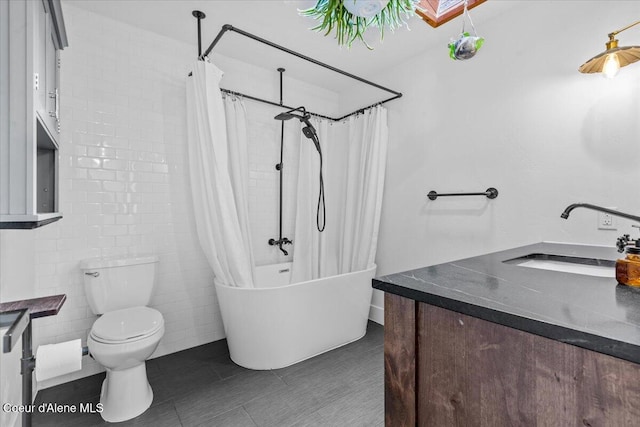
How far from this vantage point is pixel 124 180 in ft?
7.20

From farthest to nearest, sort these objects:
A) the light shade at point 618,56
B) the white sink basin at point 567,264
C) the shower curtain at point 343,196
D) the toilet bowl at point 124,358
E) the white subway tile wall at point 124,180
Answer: the shower curtain at point 343,196 → the white subway tile wall at point 124,180 → the toilet bowl at point 124,358 → the light shade at point 618,56 → the white sink basin at point 567,264

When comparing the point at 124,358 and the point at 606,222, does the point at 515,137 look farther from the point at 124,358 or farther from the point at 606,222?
the point at 124,358

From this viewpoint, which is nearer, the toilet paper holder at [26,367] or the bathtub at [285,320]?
the toilet paper holder at [26,367]

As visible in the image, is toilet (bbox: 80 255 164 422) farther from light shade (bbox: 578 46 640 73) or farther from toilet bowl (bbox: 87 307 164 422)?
light shade (bbox: 578 46 640 73)

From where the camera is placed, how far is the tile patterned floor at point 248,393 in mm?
1622

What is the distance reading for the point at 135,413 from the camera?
65.2 inches

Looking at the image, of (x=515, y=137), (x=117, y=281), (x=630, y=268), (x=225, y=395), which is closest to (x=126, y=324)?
(x=117, y=281)

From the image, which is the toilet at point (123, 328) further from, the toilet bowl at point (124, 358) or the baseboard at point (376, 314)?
the baseboard at point (376, 314)

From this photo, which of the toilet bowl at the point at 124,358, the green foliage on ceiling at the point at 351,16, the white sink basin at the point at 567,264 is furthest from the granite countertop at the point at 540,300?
the toilet bowl at the point at 124,358

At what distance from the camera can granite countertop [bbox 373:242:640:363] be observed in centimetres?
54

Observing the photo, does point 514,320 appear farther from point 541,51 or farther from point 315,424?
point 541,51

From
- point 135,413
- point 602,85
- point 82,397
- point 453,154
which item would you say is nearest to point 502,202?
point 453,154

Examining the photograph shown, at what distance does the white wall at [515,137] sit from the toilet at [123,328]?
2.04m

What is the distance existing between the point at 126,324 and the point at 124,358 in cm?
21
